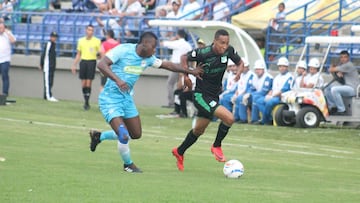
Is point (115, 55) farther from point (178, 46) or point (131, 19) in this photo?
point (131, 19)

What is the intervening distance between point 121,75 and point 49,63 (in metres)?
18.2

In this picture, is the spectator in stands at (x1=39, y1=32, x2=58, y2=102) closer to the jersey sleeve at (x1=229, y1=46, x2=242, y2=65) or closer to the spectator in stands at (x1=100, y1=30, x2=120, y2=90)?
the spectator in stands at (x1=100, y1=30, x2=120, y2=90)

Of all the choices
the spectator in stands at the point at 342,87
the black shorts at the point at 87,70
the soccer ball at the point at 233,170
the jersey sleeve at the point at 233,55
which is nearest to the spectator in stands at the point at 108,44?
the black shorts at the point at 87,70

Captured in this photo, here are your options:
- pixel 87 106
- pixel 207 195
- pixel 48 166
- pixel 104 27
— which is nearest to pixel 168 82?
pixel 87 106

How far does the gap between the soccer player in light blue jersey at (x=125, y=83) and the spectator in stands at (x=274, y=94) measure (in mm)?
10527

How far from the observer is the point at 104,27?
1278 inches

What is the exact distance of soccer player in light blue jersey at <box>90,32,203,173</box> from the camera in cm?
1323

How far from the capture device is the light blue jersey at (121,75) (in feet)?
44.1

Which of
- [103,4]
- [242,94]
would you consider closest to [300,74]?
[242,94]

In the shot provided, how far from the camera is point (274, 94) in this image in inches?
950

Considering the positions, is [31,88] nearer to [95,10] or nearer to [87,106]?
[95,10]

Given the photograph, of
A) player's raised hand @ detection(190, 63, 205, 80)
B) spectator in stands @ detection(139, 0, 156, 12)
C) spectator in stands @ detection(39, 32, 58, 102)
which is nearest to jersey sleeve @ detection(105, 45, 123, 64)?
player's raised hand @ detection(190, 63, 205, 80)

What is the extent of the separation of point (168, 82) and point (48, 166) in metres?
15.4

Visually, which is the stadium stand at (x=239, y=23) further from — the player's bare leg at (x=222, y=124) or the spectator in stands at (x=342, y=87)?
the player's bare leg at (x=222, y=124)
